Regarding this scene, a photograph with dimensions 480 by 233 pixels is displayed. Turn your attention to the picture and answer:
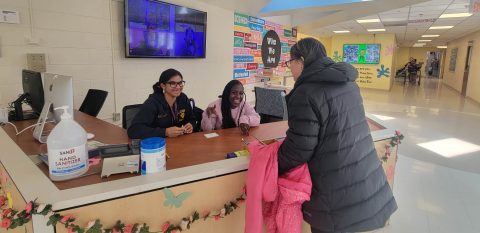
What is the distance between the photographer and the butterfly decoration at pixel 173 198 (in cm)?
117

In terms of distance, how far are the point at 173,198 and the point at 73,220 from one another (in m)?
0.34

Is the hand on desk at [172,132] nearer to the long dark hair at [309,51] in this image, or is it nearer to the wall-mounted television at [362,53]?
the long dark hair at [309,51]

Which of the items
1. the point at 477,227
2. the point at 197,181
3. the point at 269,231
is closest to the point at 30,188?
the point at 197,181

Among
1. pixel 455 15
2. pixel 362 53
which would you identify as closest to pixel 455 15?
pixel 455 15

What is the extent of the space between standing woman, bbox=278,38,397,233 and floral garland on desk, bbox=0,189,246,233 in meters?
0.35

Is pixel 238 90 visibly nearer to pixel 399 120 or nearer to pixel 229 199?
pixel 229 199

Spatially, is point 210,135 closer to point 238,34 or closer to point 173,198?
point 173,198

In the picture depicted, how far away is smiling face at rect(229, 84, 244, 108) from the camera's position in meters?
2.46

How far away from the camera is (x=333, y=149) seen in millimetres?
1166

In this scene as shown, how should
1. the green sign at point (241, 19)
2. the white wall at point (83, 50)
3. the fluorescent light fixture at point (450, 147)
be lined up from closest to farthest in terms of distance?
the white wall at point (83, 50) → the fluorescent light fixture at point (450, 147) → the green sign at point (241, 19)

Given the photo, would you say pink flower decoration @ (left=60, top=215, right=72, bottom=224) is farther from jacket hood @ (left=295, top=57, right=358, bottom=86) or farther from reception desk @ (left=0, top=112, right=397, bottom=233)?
jacket hood @ (left=295, top=57, right=358, bottom=86)

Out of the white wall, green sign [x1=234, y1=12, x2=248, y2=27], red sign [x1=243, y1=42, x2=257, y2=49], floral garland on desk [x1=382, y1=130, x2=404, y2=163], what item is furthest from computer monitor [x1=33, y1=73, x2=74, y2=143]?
red sign [x1=243, y1=42, x2=257, y2=49]

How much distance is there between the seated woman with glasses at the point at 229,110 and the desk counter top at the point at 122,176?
0.40m

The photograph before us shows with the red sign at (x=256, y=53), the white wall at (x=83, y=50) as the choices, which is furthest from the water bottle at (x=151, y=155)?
the red sign at (x=256, y=53)
